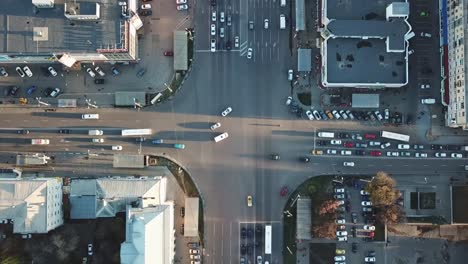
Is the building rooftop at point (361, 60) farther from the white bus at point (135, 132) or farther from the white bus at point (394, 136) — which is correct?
the white bus at point (135, 132)

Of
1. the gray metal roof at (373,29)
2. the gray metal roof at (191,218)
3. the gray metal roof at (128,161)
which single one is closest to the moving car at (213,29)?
the gray metal roof at (373,29)

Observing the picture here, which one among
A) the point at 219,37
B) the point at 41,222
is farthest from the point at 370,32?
the point at 41,222

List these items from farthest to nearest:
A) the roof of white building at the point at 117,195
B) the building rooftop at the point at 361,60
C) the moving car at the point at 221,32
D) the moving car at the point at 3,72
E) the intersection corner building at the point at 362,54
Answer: the moving car at the point at 221,32
the moving car at the point at 3,72
the building rooftop at the point at 361,60
the intersection corner building at the point at 362,54
the roof of white building at the point at 117,195

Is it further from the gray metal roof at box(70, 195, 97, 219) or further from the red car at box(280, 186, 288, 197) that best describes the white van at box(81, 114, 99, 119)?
the red car at box(280, 186, 288, 197)

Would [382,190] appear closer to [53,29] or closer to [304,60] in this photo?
[304,60]

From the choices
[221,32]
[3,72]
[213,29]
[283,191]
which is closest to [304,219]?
[283,191]

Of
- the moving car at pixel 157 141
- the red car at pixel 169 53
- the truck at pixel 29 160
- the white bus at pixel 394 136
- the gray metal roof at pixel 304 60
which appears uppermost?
the red car at pixel 169 53

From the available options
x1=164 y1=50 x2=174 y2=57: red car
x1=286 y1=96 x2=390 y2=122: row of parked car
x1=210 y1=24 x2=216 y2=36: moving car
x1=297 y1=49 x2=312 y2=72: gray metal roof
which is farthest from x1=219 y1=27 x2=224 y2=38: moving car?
x1=286 y1=96 x2=390 y2=122: row of parked car
